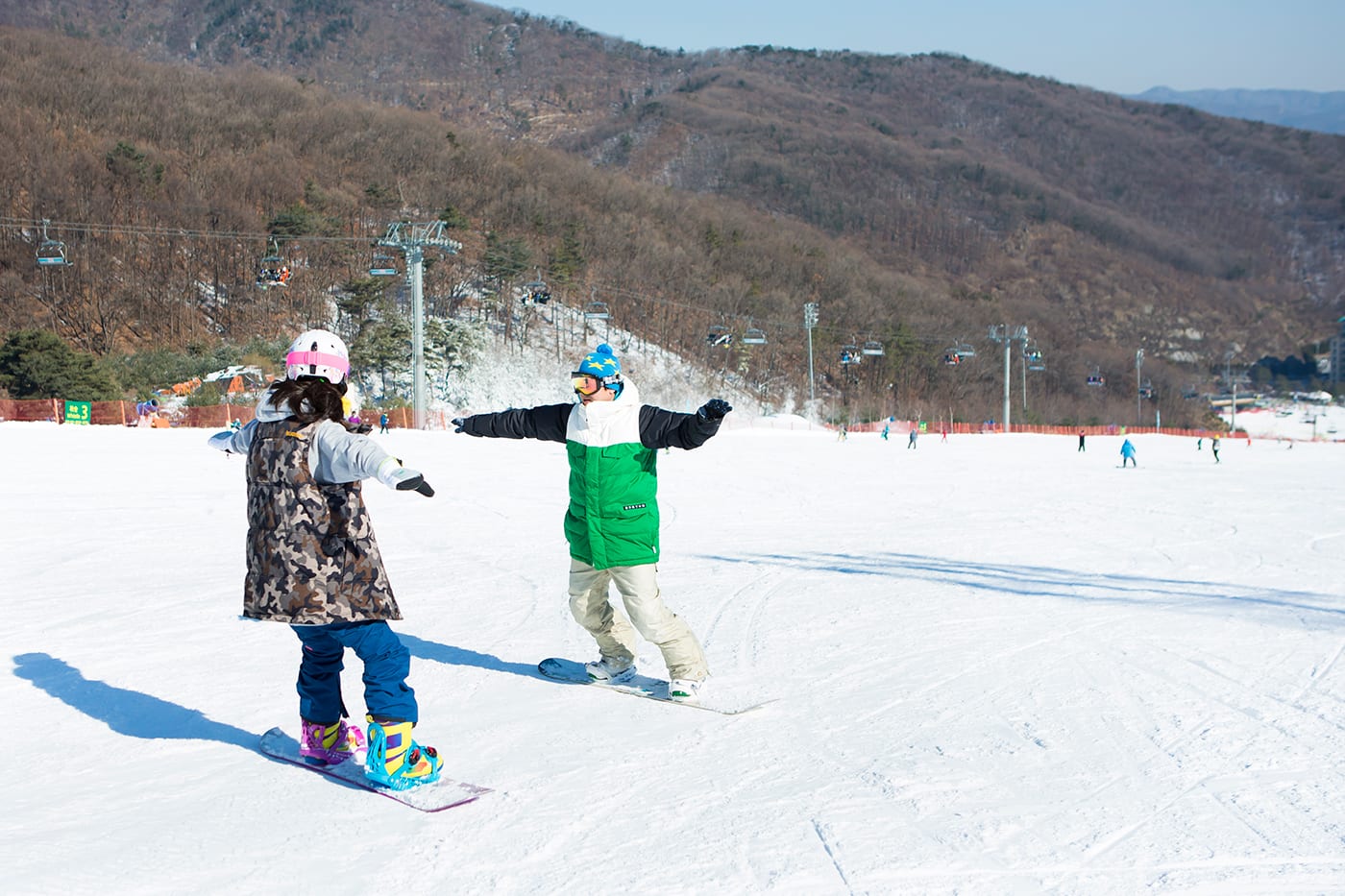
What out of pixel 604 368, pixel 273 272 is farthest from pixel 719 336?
pixel 604 368

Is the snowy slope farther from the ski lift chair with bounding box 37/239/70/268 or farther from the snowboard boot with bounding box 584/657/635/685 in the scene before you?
the ski lift chair with bounding box 37/239/70/268

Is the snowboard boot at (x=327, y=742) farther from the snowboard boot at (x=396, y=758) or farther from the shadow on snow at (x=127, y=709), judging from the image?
the shadow on snow at (x=127, y=709)

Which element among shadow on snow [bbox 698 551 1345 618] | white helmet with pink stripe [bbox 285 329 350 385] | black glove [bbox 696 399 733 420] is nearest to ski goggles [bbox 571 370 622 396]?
black glove [bbox 696 399 733 420]

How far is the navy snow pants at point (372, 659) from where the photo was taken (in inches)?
145

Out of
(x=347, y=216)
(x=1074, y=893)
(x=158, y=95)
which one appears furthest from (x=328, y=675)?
(x=158, y=95)

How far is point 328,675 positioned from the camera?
3941mm

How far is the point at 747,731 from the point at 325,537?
1.87 m

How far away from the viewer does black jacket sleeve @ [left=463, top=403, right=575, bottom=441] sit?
4.81 meters

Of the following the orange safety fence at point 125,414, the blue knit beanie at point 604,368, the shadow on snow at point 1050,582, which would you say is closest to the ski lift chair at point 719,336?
the orange safety fence at point 125,414

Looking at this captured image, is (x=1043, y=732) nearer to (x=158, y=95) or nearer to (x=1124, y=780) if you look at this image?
(x=1124, y=780)

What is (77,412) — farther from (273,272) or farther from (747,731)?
(747,731)

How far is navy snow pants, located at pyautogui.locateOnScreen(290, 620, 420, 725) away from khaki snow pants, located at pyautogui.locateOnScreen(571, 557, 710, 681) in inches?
45.9

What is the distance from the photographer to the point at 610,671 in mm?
5211

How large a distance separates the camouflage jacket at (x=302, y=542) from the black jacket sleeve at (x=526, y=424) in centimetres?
118
